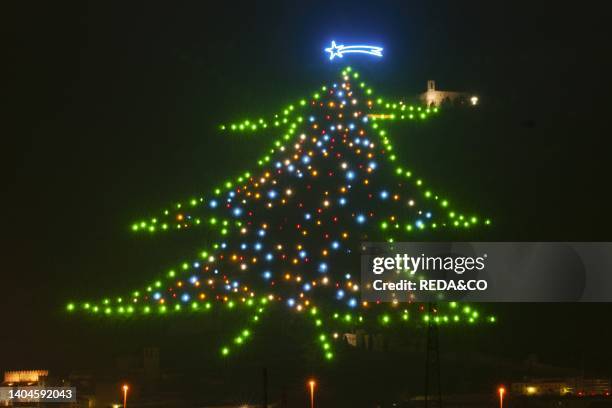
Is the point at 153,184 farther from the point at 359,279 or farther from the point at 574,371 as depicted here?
the point at 574,371

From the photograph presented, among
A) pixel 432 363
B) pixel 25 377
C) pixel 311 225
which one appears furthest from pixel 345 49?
pixel 25 377

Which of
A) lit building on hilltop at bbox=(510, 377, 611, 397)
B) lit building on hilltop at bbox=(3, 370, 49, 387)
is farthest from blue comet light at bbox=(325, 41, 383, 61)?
lit building on hilltop at bbox=(3, 370, 49, 387)

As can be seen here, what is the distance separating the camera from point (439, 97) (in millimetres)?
32969

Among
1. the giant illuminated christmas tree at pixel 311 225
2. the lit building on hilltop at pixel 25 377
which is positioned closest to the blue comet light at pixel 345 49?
the giant illuminated christmas tree at pixel 311 225

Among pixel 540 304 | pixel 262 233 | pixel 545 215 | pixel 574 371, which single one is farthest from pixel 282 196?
pixel 545 215

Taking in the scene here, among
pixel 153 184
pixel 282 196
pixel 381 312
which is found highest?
pixel 153 184

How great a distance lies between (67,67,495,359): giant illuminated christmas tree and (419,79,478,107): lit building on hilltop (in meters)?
17.8

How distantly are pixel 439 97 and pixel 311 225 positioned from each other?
22.7 m

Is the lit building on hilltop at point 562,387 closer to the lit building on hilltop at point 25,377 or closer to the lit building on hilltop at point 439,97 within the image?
the lit building on hilltop at point 25,377

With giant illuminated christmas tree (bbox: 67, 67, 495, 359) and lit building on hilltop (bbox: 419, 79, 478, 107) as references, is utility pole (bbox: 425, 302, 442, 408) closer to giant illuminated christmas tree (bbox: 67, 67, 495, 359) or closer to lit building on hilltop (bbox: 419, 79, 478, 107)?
giant illuminated christmas tree (bbox: 67, 67, 495, 359)

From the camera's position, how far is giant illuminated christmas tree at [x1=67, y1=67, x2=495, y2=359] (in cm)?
1095

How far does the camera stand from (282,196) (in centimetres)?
1216

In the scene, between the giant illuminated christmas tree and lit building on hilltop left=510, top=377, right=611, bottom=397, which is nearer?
lit building on hilltop left=510, top=377, right=611, bottom=397

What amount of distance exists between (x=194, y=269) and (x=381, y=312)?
9.97 feet
